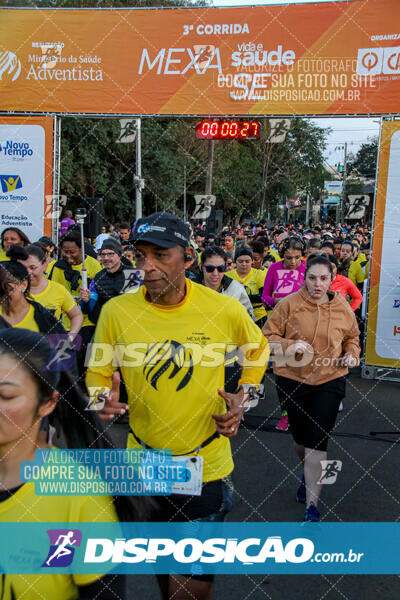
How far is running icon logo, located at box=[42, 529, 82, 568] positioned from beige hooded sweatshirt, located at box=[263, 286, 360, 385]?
2633mm

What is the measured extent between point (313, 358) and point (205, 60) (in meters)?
5.20

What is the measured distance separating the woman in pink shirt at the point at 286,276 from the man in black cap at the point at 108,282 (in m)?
1.55

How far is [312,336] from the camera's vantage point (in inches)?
168

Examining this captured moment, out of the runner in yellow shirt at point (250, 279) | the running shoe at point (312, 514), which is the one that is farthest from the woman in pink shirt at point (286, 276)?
the running shoe at point (312, 514)

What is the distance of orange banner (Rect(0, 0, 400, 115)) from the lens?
7.47 metres

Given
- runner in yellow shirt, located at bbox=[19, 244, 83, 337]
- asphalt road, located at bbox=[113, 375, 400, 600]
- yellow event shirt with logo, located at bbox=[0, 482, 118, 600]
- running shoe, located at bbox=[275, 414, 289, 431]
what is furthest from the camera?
running shoe, located at bbox=[275, 414, 289, 431]

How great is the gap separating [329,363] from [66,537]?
9.13ft

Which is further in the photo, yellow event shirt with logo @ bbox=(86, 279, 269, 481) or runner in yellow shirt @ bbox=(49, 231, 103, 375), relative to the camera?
runner in yellow shirt @ bbox=(49, 231, 103, 375)

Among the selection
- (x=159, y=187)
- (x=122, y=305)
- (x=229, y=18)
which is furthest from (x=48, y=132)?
(x=159, y=187)

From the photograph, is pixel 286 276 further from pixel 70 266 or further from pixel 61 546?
pixel 61 546

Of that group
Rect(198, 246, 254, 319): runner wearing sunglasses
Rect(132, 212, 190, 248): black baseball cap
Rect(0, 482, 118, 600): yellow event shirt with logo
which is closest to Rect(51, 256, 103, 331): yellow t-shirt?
Rect(198, 246, 254, 319): runner wearing sunglasses

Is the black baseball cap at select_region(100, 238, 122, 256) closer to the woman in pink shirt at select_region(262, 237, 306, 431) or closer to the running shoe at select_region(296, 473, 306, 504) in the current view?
the woman in pink shirt at select_region(262, 237, 306, 431)

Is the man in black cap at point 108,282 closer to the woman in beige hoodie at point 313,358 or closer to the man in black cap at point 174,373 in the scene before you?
the woman in beige hoodie at point 313,358

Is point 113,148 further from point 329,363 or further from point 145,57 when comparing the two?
point 329,363
